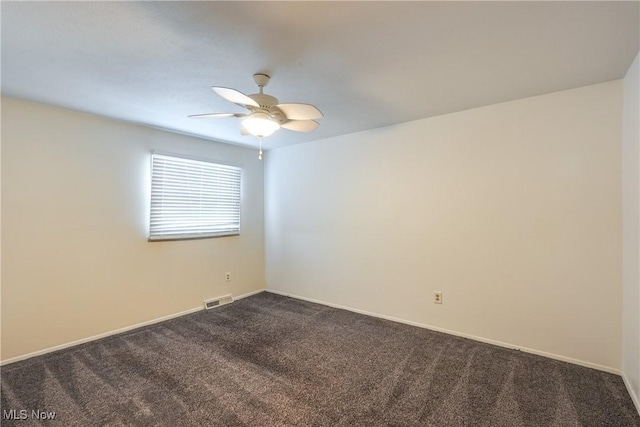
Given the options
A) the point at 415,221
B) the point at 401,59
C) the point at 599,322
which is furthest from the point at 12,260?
the point at 599,322

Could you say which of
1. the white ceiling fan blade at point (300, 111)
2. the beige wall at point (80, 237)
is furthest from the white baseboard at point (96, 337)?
the white ceiling fan blade at point (300, 111)

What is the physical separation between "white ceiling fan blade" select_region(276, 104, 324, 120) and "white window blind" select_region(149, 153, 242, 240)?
2079mm

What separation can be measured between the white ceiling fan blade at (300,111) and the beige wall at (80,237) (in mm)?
2130

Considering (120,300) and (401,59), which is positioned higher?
(401,59)

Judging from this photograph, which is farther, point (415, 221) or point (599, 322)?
point (415, 221)

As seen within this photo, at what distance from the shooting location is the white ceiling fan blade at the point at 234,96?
163 centimetres

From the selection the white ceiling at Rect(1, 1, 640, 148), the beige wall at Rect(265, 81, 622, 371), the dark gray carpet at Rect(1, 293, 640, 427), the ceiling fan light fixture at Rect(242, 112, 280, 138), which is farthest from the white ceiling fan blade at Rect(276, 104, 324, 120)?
the dark gray carpet at Rect(1, 293, 640, 427)

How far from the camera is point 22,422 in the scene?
65.9 inches

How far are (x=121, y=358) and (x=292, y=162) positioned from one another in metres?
2.93

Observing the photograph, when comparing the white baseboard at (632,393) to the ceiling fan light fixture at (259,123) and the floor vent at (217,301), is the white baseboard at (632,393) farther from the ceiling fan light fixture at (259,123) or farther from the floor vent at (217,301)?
the floor vent at (217,301)

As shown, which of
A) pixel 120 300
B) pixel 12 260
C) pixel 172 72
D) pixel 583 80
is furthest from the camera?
pixel 120 300

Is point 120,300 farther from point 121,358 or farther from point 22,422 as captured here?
point 22,422

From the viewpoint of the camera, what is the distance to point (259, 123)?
1924 millimetres

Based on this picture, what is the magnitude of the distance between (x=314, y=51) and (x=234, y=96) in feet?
1.86
